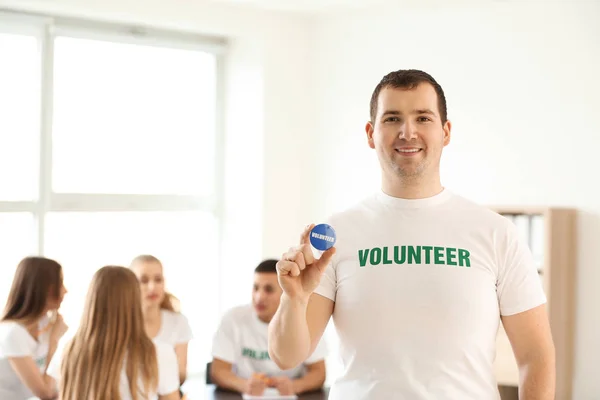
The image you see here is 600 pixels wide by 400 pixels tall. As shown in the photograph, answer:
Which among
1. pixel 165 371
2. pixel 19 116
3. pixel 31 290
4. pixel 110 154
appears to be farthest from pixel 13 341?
pixel 110 154

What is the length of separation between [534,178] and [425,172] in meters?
2.89

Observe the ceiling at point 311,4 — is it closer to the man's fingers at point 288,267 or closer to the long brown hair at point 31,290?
the long brown hair at point 31,290

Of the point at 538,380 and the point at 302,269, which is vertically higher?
the point at 302,269

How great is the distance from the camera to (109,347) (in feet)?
10.1

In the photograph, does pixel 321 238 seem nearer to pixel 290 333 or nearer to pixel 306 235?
pixel 306 235

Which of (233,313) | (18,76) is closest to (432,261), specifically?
(233,313)

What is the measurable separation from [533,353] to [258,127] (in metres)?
4.06

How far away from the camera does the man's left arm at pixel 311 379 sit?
381cm

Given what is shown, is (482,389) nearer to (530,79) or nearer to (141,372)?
(141,372)

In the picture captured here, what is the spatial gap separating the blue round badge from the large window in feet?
12.2

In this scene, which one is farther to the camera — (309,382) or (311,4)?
(311,4)

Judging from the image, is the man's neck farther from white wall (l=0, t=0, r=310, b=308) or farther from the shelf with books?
white wall (l=0, t=0, r=310, b=308)

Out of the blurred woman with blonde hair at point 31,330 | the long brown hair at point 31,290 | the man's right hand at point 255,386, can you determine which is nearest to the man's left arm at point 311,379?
the man's right hand at point 255,386

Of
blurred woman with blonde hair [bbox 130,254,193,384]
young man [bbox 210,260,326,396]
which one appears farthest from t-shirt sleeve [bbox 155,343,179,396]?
blurred woman with blonde hair [bbox 130,254,193,384]
